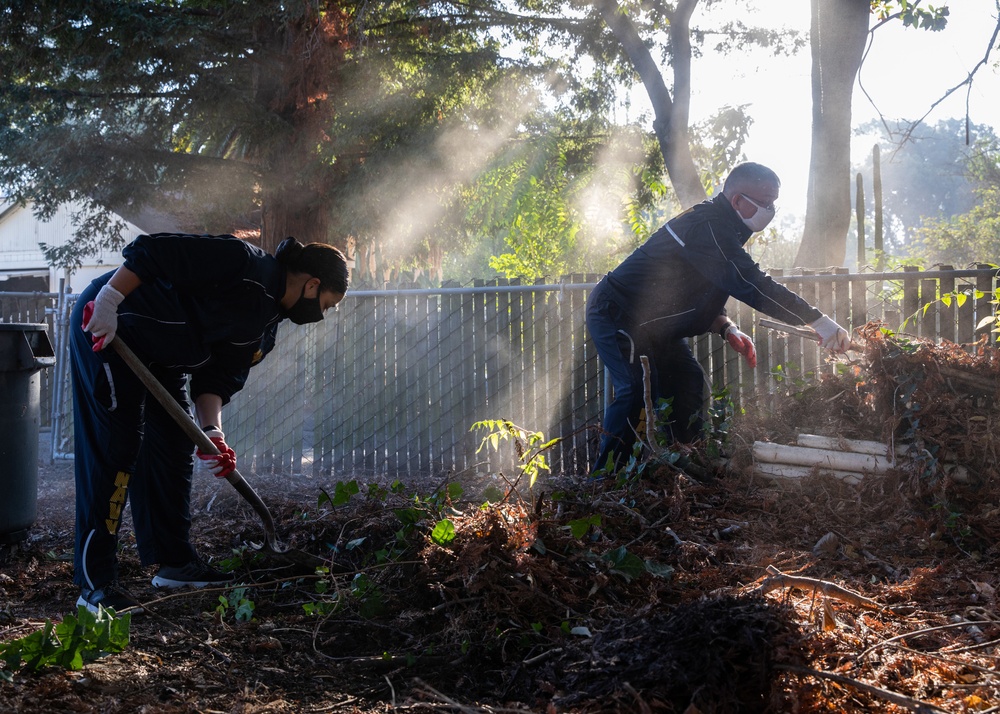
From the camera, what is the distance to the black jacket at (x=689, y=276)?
447 cm

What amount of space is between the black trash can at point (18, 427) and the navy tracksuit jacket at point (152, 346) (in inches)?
42.1

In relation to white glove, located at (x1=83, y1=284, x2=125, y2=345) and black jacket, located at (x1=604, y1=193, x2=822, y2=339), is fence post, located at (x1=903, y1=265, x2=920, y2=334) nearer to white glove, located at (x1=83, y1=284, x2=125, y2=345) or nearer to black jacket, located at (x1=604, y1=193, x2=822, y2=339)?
black jacket, located at (x1=604, y1=193, x2=822, y2=339)

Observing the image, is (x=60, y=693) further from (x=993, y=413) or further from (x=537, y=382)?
(x=537, y=382)

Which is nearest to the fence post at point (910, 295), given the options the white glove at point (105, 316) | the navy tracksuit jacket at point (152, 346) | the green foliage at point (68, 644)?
the navy tracksuit jacket at point (152, 346)

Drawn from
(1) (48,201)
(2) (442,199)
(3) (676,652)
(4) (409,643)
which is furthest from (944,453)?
(1) (48,201)

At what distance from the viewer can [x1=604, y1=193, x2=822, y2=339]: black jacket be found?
4.47m

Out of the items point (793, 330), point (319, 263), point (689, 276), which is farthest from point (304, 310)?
point (793, 330)

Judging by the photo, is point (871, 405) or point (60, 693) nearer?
point (60, 693)

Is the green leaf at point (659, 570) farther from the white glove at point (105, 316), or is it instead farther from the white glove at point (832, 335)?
the white glove at point (105, 316)

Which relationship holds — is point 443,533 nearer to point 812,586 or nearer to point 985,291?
point 812,586

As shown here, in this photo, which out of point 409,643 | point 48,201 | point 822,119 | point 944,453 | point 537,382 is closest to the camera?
point 409,643

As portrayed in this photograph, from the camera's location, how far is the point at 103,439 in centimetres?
334

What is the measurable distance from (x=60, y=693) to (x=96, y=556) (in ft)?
4.02

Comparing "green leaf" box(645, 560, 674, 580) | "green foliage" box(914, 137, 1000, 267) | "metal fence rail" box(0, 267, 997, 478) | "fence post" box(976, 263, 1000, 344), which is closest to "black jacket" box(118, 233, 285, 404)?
"green leaf" box(645, 560, 674, 580)
